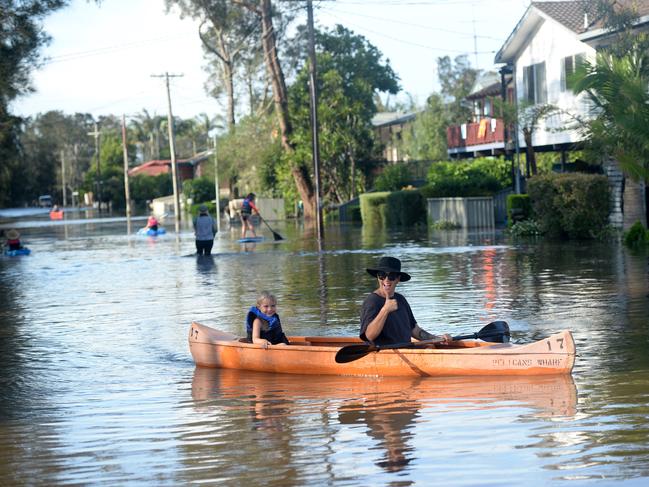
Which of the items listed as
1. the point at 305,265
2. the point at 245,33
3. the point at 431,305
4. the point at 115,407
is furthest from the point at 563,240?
the point at 245,33

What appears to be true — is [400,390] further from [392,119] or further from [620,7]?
[392,119]

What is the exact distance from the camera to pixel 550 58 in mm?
44344


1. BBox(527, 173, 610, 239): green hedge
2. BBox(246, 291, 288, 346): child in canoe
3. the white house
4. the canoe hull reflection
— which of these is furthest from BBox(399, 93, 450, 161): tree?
the canoe hull reflection

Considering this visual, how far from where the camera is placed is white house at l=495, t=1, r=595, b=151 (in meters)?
41.9

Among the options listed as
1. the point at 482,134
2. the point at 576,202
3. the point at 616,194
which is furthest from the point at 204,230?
the point at 482,134

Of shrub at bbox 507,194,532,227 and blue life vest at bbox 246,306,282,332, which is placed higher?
shrub at bbox 507,194,532,227

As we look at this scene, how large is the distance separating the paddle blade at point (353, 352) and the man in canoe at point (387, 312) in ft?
0.33

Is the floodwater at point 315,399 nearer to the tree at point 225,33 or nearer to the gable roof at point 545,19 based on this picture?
Result: the gable roof at point 545,19

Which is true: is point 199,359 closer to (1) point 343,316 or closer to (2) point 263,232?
(1) point 343,316

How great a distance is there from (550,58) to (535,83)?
51.8 inches

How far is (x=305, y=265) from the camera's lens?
30.7 metres

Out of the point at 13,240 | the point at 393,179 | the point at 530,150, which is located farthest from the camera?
the point at 393,179

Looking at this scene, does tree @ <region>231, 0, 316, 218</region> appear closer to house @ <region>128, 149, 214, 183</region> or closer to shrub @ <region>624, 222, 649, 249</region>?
shrub @ <region>624, 222, 649, 249</region>

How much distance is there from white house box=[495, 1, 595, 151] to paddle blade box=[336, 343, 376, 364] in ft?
95.3
